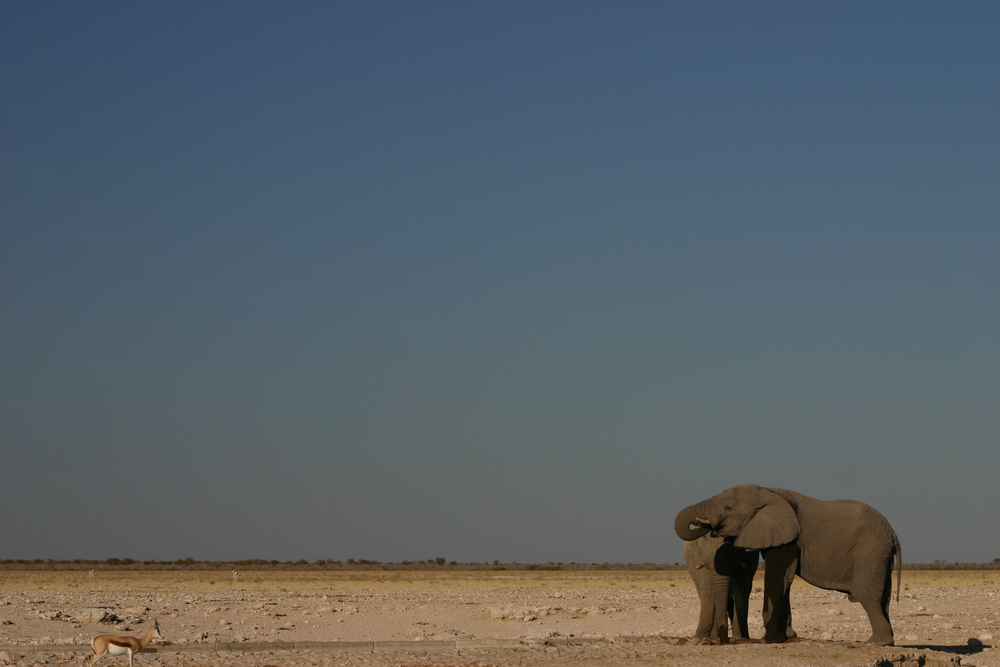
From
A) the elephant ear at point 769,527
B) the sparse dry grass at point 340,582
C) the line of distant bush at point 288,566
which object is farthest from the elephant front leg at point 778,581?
the line of distant bush at point 288,566

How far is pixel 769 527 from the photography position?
16891 millimetres

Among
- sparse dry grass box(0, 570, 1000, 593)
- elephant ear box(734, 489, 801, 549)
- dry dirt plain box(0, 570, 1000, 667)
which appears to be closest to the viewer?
dry dirt plain box(0, 570, 1000, 667)

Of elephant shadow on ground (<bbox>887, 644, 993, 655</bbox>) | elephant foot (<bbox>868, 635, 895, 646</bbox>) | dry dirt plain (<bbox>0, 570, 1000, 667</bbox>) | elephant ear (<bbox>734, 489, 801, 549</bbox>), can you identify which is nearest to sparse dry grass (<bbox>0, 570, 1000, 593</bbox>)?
dry dirt plain (<bbox>0, 570, 1000, 667</bbox>)

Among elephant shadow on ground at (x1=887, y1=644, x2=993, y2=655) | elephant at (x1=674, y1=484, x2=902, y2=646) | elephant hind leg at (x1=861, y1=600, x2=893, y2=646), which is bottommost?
elephant shadow on ground at (x1=887, y1=644, x2=993, y2=655)

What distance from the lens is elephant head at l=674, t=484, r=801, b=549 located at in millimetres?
16844

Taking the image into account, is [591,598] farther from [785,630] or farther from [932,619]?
[785,630]

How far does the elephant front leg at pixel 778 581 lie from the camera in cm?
1703

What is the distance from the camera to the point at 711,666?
1388 centimetres

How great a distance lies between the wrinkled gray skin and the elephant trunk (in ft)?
1.56

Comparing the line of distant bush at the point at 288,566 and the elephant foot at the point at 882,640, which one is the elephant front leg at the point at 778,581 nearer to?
the elephant foot at the point at 882,640

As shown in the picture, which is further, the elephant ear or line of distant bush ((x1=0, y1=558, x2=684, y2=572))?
line of distant bush ((x1=0, y1=558, x2=684, y2=572))

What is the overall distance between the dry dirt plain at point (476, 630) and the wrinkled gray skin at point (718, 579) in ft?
1.88

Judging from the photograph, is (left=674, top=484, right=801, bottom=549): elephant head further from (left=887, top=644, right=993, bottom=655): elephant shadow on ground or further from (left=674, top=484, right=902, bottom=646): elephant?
(left=887, top=644, right=993, bottom=655): elephant shadow on ground

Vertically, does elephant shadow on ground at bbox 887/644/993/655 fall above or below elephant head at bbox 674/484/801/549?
below
